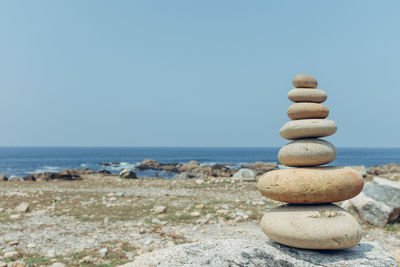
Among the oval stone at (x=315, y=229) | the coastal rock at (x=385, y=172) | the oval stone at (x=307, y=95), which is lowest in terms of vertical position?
the coastal rock at (x=385, y=172)

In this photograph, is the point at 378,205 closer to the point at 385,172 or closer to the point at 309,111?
the point at 309,111

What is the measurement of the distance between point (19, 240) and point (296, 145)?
335 inches

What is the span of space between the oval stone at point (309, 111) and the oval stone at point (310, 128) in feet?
0.71

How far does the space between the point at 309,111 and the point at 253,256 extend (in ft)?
10.5

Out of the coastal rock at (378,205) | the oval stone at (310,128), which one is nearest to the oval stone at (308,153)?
Answer: the oval stone at (310,128)

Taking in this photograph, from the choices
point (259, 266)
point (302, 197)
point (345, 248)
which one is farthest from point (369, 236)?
point (259, 266)

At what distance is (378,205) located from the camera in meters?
11.3

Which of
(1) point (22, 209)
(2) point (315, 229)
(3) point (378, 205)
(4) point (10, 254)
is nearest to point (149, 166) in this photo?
(1) point (22, 209)

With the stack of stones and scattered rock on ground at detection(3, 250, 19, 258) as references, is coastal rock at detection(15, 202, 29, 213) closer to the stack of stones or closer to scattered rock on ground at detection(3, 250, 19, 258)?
scattered rock on ground at detection(3, 250, 19, 258)

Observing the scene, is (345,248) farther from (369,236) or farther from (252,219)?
(252,219)

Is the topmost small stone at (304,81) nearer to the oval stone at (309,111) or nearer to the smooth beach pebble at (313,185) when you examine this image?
the oval stone at (309,111)

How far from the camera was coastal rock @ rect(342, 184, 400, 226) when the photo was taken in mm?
11195

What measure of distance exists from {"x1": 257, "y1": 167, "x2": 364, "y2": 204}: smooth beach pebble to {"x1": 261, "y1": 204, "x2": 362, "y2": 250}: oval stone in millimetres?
268

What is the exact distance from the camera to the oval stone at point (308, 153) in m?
6.45
